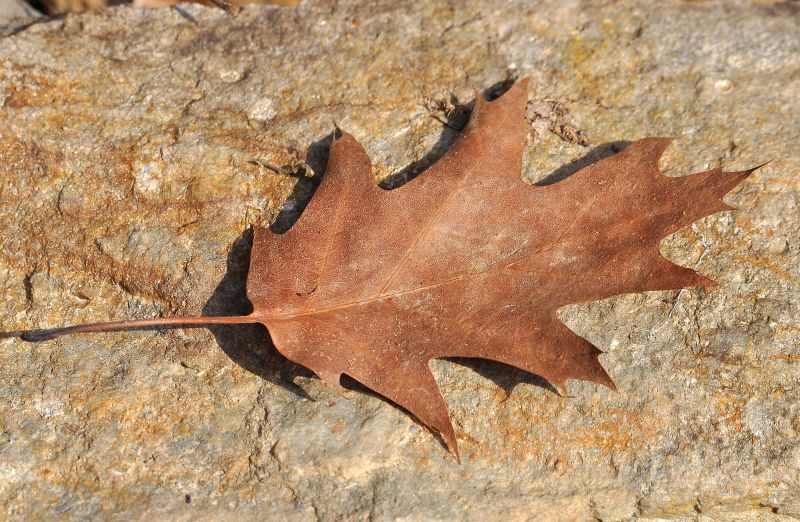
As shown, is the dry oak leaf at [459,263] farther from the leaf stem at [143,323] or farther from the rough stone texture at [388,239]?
the rough stone texture at [388,239]

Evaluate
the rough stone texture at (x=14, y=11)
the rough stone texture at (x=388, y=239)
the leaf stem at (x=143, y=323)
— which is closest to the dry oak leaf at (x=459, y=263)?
the leaf stem at (x=143, y=323)

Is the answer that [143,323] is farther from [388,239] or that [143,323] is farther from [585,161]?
[585,161]

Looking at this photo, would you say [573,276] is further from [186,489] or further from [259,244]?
[186,489]

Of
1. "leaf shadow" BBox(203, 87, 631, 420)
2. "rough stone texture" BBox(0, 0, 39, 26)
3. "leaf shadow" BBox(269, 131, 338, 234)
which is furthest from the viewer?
"rough stone texture" BBox(0, 0, 39, 26)

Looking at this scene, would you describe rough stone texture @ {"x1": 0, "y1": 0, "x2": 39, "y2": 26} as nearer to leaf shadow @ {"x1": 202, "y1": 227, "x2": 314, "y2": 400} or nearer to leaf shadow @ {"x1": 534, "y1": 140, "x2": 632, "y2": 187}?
leaf shadow @ {"x1": 202, "y1": 227, "x2": 314, "y2": 400}

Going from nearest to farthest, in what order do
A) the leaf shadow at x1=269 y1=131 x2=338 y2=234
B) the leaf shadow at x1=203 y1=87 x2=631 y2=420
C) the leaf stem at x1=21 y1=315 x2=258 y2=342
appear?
the leaf stem at x1=21 y1=315 x2=258 y2=342 → the leaf shadow at x1=203 y1=87 x2=631 y2=420 → the leaf shadow at x1=269 y1=131 x2=338 y2=234

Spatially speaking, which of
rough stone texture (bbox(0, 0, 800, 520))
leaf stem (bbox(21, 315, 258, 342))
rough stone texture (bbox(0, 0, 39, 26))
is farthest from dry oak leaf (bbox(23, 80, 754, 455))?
rough stone texture (bbox(0, 0, 39, 26))

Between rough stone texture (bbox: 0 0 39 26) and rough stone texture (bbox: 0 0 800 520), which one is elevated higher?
rough stone texture (bbox: 0 0 39 26)

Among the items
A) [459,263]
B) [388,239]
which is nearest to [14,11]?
[388,239]
